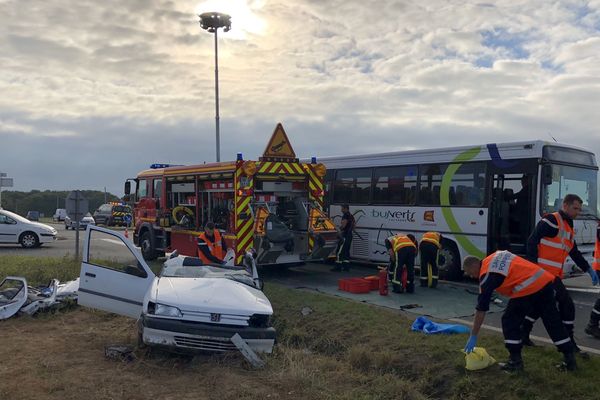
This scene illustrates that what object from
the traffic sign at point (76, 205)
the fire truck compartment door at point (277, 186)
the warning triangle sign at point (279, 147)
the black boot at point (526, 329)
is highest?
the warning triangle sign at point (279, 147)

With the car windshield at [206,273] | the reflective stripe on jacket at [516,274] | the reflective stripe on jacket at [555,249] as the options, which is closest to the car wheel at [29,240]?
the car windshield at [206,273]

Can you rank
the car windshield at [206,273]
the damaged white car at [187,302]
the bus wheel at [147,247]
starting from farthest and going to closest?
1. the bus wheel at [147,247]
2. the car windshield at [206,273]
3. the damaged white car at [187,302]

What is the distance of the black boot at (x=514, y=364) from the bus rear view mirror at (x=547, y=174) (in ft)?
20.5

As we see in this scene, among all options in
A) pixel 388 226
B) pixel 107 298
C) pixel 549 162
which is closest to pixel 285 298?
pixel 107 298

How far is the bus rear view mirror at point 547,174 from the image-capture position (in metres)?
11.0

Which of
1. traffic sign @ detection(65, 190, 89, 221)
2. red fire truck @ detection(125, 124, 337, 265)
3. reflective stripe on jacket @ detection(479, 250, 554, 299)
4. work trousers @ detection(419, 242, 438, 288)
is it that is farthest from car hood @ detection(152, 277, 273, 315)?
traffic sign @ detection(65, 190, 89, 221)

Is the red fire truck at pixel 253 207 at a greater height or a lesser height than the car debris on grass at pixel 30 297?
greater

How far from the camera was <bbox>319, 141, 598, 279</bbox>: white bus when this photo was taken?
449 inches

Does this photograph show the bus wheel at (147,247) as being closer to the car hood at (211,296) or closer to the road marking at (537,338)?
the car hood at (211,296)

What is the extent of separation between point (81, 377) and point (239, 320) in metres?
1.83

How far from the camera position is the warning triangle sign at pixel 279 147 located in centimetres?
1298

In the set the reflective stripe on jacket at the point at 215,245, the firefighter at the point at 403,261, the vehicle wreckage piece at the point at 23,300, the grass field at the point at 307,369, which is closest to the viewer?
the grass field at the point at 307,369

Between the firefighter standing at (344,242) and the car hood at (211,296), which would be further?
the firefighter standing at (344,242)

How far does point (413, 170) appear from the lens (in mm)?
13625
